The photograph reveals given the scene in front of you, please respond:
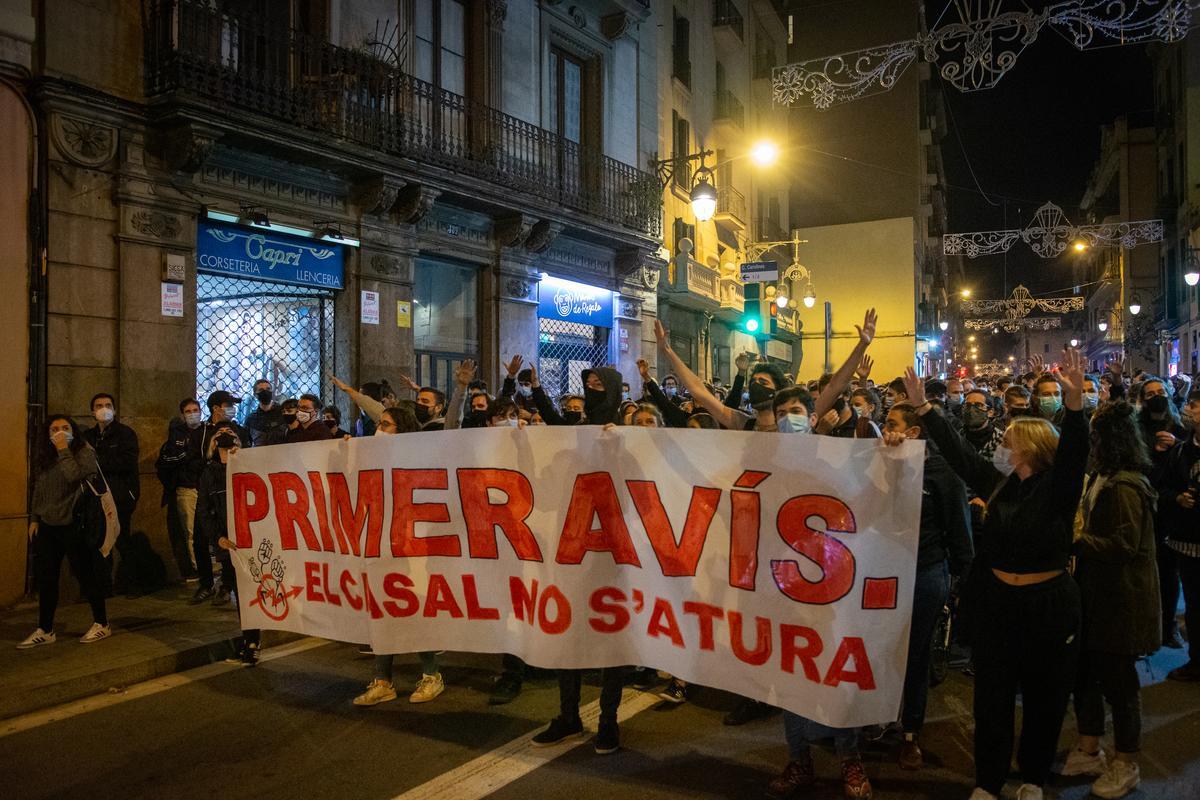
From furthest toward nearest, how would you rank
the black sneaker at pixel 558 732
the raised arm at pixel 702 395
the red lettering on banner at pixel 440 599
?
the raised arm at pixel 702 395 < the red lettering on banner at pixel 440 599 < the black sneaker at pixel 558 732

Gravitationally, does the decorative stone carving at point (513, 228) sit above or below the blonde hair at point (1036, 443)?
above

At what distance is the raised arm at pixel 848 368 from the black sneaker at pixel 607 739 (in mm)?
2169

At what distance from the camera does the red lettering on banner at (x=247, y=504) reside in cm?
605

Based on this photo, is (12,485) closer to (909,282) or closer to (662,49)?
(662,49)

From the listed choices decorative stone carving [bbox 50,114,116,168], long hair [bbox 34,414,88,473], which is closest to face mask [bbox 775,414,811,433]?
long hair [bbox 34,414,88,473]

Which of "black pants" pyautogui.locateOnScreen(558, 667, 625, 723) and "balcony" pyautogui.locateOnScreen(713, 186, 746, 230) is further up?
"balcony" pyautogui.locateOnScreen(713, 186, 746, 230)

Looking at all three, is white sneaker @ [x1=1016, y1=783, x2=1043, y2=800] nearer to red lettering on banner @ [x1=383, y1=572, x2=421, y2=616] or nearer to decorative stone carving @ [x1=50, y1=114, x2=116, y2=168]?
red lettering on banner @ [x1=383, y1=572, x2=421, y2=616]

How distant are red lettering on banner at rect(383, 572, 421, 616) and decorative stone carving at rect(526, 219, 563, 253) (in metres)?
9.97

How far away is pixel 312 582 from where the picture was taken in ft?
18.8

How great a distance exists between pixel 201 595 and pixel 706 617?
5952 mm

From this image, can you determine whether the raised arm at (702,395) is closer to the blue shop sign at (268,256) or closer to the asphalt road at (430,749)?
the asphalt road at (430,749)

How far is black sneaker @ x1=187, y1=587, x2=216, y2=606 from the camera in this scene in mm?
8386

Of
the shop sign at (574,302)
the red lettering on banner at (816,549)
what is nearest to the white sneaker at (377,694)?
the red lettering on banner at (816,549)

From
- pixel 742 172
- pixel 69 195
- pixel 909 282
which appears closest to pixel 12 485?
pixel 69 195
